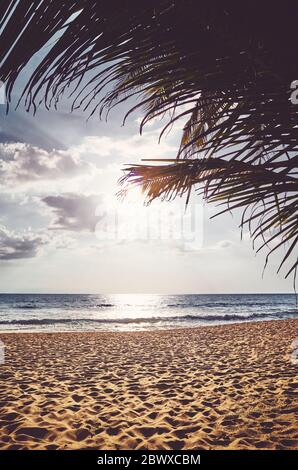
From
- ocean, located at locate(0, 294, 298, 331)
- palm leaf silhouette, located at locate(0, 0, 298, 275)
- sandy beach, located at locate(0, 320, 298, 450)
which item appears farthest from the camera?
ocean, located at locate(0, 294, 298, 331)

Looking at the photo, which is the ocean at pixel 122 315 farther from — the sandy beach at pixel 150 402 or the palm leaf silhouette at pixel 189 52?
the palm leaf silhouette at pixel 189 52

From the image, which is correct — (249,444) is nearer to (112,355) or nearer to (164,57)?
(164,57)

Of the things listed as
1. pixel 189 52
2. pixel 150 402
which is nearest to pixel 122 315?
pixel 150 402

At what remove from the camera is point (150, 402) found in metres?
4.26

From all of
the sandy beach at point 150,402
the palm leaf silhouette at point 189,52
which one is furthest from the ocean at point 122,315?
the palm leaf silhouette at point 189,52

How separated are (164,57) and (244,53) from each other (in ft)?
0.81

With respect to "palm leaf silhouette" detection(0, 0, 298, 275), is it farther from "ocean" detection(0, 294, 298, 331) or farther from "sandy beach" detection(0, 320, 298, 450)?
"ocean" detection(0, 294, 298, 331)

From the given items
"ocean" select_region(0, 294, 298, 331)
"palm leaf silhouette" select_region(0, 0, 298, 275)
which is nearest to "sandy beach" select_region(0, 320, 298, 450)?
"palm leaf silhouette" select_region(0, 0, 298, 275)

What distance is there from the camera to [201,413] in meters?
3.81

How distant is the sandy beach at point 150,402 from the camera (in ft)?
10.3

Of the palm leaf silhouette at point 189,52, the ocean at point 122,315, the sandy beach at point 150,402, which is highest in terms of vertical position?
the palm leaf silhouette at point 189,52

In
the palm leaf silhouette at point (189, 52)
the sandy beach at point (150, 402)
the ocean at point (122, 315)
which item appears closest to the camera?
the palm leaf silhouette at point (189, 52)

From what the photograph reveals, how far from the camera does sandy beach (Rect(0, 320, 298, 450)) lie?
3.15 metres
